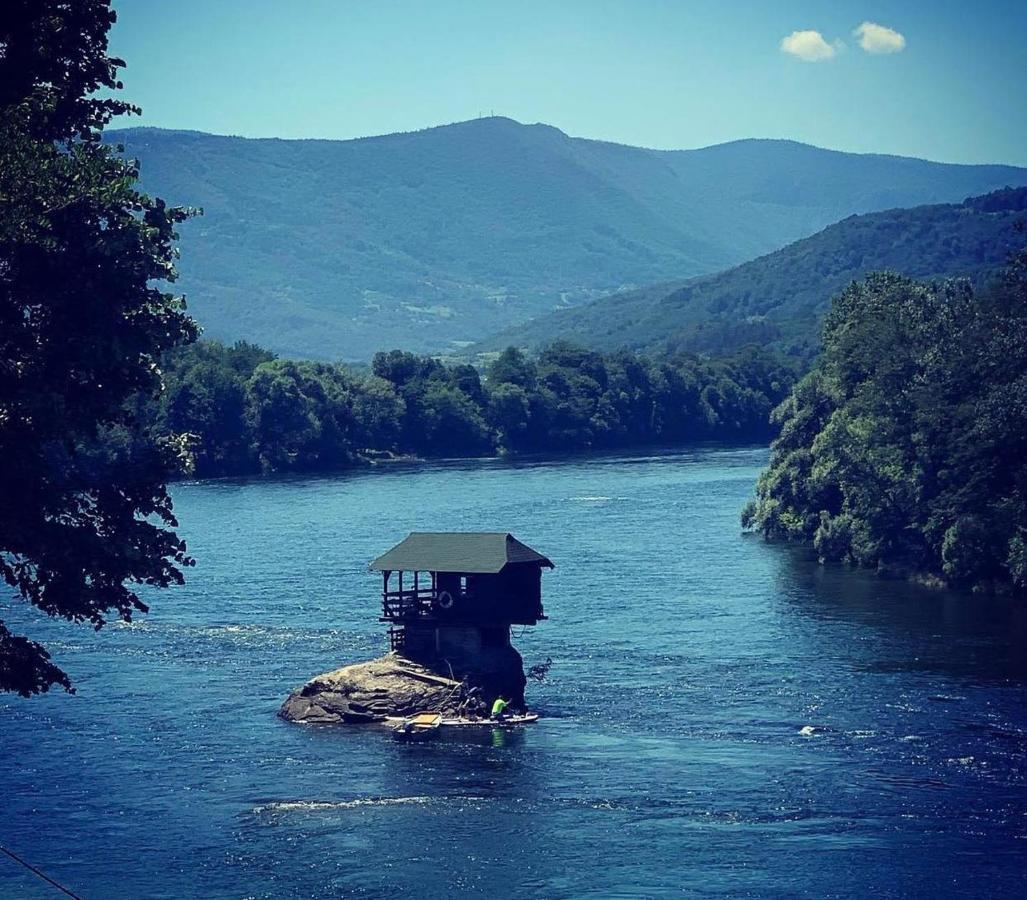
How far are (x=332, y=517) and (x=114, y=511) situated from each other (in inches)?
3906

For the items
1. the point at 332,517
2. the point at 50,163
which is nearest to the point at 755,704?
the point at 50,163

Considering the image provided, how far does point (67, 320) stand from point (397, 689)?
105ft

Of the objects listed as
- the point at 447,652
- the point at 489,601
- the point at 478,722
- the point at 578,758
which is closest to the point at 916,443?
the point at 489,601

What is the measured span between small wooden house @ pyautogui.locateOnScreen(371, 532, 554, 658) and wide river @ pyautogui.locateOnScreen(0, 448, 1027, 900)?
4275mm

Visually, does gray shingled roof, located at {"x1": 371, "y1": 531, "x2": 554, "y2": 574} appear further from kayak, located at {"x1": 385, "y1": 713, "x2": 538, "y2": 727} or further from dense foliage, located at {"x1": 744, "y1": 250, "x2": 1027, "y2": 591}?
dense foliage, located at {"x1": 744, "y1": 250, "x2": 1027, "y2": 591}

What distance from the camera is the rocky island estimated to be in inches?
2734

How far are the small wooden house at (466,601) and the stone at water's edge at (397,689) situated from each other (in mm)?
790

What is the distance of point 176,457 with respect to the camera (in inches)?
1708

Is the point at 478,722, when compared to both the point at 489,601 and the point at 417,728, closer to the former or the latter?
the point at 417,728

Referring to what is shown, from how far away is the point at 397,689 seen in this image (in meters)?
69.8

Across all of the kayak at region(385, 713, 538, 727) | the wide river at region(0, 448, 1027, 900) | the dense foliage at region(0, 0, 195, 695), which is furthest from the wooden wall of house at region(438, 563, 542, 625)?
the dense foliage at region(0, 0, 195, 695)

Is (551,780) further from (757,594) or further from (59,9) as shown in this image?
(757,594)

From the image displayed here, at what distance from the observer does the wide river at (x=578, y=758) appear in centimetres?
5191

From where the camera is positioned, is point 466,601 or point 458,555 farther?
point 458,555
